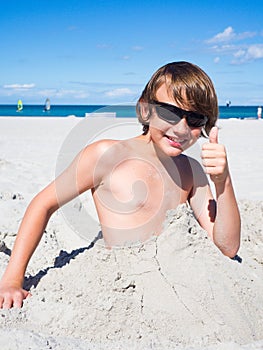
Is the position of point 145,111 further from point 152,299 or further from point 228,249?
point 152,299

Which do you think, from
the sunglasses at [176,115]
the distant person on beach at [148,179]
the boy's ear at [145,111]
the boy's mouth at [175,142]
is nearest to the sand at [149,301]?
the distant person on beach at [148,179]

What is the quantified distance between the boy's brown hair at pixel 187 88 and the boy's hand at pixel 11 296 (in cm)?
101

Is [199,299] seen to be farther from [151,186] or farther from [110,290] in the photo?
[151,186]

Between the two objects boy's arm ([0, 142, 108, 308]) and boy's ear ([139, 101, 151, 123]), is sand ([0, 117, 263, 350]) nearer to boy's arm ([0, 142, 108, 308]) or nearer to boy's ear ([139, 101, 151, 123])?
boy's arm ([0, 142, 108, 308])

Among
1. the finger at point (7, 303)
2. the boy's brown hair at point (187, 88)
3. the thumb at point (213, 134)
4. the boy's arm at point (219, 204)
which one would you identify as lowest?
the finger at point (7, 303)

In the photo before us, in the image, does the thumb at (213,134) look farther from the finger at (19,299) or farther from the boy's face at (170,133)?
the finger at (19,299)

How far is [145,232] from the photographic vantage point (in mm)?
2201

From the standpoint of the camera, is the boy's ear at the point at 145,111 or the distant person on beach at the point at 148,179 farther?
the boy's ear at the point at 145,111

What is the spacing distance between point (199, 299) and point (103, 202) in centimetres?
69

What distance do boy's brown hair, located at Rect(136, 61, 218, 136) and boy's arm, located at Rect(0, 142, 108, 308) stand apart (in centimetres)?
38

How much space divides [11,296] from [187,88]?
3.97 ft

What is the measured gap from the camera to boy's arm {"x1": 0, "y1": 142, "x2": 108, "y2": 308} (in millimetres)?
2201

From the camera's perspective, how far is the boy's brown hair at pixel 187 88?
2168 millimetres

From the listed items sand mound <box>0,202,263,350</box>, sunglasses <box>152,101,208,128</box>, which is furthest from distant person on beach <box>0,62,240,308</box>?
sand mound <box>0,202,263,350</box>
